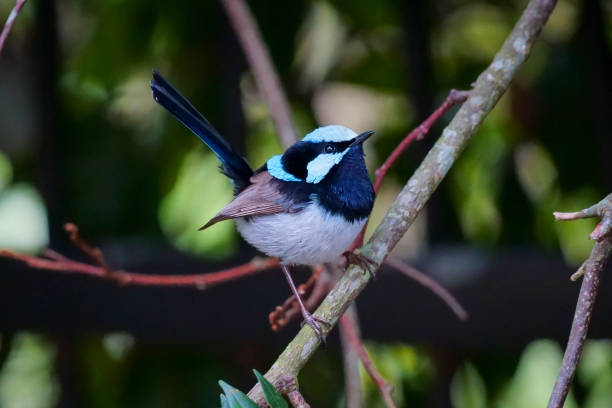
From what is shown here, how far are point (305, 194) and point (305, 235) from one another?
0.13m

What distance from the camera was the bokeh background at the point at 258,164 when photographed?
2.97 meters

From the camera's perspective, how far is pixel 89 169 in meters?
3.19

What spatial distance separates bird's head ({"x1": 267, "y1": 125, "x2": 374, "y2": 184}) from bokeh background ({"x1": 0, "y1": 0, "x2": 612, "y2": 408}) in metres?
0.71

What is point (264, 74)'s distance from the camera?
2.59m

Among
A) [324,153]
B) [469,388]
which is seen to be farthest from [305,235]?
[469,388]

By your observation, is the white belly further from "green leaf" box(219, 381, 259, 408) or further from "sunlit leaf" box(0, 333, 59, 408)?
"sunlit leaf" box(0, 333, 59, 408)

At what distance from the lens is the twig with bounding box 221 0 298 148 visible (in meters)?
2.57

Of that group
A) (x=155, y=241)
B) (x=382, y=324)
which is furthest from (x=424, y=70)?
(x=155, y=241)

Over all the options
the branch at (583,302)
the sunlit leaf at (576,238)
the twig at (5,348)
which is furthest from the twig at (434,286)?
the twig at (5,348)

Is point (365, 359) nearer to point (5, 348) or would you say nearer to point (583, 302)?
point (583, 302)

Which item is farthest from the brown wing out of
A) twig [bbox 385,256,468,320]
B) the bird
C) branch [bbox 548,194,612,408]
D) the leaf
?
the leaf

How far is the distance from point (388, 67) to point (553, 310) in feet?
3.48

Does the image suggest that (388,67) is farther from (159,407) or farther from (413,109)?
(159,407)

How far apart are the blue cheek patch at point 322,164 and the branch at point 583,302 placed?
3.16 ft
